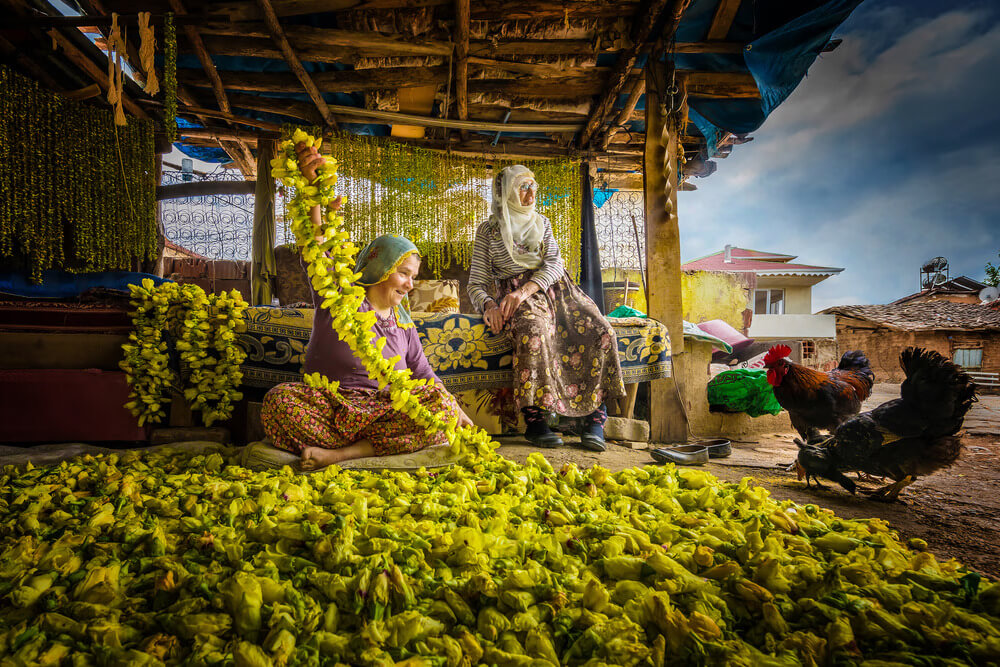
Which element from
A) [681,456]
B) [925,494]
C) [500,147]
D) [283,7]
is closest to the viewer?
[925,494]

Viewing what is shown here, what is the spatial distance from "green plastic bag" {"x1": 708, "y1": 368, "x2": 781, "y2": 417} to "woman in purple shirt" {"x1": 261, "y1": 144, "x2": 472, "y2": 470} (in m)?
2.78

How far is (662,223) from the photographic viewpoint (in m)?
3.61

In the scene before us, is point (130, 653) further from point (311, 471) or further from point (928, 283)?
point (928, 283)

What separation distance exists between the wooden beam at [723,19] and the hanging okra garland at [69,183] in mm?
5040

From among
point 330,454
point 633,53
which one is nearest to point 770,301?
point 633,53

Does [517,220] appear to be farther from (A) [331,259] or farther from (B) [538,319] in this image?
(A) [331,259]

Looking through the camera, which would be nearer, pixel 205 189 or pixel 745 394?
pixel 745 394

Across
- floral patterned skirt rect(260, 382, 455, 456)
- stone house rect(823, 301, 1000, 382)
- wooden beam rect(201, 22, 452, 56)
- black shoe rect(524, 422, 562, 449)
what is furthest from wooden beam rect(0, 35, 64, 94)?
stone house rect(823, 301, 1000, 382)

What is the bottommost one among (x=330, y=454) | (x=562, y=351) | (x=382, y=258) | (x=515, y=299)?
(x=330, y=454)

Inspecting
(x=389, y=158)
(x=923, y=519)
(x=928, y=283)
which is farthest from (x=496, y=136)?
(x=928, y=283)

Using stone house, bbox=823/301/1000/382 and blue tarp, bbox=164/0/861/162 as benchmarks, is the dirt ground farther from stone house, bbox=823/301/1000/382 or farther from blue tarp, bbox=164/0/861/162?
stone house, bbox=823/301/1000/382

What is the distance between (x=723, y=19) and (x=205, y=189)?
5578 millimetres

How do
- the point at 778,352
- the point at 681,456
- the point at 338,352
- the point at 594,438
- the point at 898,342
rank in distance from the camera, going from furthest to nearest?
the point at 898,342 → the point at 778,352 → the point at 594,438 → the point at 681,456 → the point at 338,352

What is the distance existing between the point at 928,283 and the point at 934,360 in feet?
55.5
